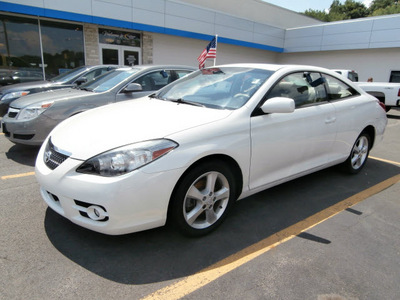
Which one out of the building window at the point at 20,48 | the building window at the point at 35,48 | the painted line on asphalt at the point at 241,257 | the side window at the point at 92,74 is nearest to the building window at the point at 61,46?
the building window at the point at 35,48

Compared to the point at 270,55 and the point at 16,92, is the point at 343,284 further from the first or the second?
the point at 270,55

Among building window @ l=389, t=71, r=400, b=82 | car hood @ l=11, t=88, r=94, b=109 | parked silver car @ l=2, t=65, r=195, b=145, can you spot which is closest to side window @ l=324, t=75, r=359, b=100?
parked silver car @ l=2, t=65, r=195, b=145

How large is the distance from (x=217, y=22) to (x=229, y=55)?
2703 millimetres

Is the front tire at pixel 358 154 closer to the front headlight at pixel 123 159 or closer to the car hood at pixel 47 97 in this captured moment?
the front headlight at pixel 123 159

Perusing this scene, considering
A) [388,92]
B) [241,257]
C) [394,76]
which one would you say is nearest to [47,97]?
[241,257]

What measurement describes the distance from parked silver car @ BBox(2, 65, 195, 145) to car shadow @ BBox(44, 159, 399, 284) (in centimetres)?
216

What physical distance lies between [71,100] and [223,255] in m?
3.71

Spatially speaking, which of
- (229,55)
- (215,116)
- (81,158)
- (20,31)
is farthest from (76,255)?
(229,55)

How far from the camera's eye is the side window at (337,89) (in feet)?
13.0

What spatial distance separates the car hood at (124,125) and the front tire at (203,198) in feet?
1.38

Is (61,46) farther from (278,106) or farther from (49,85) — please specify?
(278,106)

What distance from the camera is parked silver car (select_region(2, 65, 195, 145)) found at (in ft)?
15.0

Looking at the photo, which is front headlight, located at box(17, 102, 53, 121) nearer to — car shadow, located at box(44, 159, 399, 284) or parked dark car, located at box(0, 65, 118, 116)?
car shadow, located at box(44, 159, 399, 284)

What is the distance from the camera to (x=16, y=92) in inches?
276
